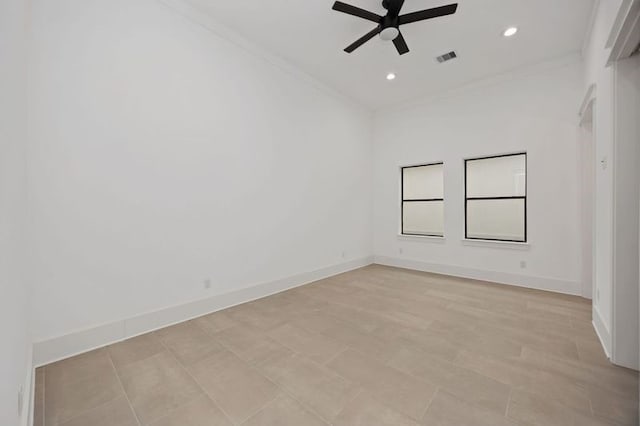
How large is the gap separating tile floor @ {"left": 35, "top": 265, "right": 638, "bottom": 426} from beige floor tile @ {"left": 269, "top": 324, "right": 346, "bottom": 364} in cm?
2

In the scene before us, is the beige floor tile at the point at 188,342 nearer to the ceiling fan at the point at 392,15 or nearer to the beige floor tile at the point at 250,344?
the beige floor tile at the point at 250,344

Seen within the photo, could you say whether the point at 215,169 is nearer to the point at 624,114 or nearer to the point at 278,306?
the point at 278,306

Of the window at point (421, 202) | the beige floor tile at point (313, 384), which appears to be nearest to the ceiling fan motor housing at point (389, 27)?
the window at point (421, 202)

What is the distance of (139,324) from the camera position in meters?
2.61

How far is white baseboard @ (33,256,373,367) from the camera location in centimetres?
214

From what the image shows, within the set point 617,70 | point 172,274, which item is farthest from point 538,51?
point 172,274

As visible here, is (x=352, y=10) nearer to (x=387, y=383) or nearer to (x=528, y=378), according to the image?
(x=387, y=383)

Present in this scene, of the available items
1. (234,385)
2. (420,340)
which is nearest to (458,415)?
(420,340)

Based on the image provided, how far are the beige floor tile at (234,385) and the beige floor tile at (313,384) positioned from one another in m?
0.11

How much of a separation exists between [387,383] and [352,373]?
10.5 inches

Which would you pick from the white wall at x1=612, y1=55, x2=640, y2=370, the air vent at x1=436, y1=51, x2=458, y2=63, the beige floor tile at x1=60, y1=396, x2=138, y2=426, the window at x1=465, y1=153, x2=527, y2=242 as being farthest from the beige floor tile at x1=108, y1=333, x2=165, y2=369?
the air vent at x1=436, y1=51, x2=458, y2=63

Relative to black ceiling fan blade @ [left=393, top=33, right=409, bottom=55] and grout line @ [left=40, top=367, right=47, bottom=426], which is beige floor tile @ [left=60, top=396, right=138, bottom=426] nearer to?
grout line @ [left=40, top=367, right=47, bottom=426]

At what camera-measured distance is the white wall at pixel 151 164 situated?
7.18 feet

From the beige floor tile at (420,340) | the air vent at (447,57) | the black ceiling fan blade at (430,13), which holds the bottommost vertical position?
the beige floor tile at (420,340)
